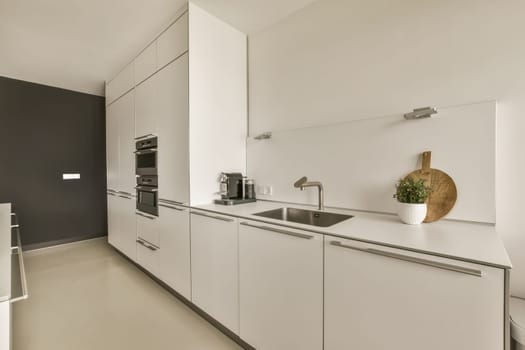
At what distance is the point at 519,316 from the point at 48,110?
5.59 metres

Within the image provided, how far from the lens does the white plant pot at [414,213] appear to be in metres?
1.29

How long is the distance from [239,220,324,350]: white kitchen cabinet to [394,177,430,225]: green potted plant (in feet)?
1.72

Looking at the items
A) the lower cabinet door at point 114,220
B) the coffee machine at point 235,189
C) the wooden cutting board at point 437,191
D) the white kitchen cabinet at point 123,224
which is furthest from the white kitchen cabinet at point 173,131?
the wooden cutting board at point 437,191

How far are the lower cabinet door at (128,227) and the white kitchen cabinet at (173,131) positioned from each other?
92cm

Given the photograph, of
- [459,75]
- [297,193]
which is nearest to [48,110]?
[297,193]

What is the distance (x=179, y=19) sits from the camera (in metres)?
2.15

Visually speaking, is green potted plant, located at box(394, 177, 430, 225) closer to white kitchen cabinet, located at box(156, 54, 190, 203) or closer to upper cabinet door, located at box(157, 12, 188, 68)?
white kitchen cabinet, located at box(156, 54, 190, 203)

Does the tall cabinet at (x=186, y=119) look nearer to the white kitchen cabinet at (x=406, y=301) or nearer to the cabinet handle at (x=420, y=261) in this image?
the white kitchen cabinet at (x=406, y=301)

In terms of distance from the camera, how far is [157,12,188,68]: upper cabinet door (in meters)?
2.09

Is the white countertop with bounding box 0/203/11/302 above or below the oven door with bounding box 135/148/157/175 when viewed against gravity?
below

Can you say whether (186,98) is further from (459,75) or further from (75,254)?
(75,254)

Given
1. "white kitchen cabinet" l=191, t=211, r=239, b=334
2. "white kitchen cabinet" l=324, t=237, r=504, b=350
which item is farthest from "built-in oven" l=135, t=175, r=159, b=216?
"white kitchen cabinet" l=324, t=237, r=504, b=350

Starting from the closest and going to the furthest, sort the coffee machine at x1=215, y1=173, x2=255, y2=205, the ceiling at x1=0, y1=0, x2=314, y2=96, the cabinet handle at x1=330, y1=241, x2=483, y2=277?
the cabinet handle at x1=330, y1=241, x2=483, y2=277, the ceiling at x1=0, y1=0, x2=314, y2=96, the coffee machine at x1=215, y1=173, x2=255, y2=205

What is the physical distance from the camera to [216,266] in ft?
5.88
